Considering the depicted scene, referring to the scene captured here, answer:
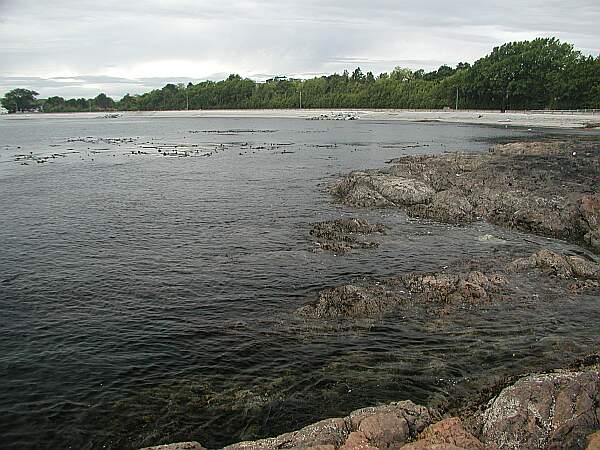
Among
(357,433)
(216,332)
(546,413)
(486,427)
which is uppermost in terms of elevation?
(546,413)

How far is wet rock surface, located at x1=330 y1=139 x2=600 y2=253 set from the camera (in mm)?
26297

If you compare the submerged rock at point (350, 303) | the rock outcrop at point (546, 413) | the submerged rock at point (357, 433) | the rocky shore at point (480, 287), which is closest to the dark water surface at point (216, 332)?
the submerged rock at point (350, 303)

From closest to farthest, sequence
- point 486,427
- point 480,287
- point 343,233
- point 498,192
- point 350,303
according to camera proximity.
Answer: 1. point 486,427
2. point 350,303
3. point 480,287
4. point 343,233
5. point 498,192

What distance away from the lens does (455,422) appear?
30.9 ft

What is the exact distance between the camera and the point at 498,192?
103ft

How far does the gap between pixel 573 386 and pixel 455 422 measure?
2.59m

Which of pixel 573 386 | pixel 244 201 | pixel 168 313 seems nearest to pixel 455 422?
pixel 573 386

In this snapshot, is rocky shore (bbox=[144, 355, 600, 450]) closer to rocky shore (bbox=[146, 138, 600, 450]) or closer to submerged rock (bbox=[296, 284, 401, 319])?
rocky shore (bbox=[146, 138, 600, 450])

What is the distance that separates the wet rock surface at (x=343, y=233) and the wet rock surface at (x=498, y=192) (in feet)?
15.3

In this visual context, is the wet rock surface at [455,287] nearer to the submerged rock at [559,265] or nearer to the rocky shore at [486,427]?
the submerged rock at [559,265]

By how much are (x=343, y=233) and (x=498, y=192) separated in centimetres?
1189

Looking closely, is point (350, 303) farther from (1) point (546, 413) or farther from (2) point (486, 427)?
(1) point (546, 413)

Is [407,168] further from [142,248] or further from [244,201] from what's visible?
[142,248]

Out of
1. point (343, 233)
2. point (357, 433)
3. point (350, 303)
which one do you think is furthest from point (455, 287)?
point (357, 433)
